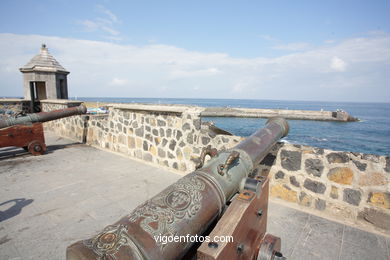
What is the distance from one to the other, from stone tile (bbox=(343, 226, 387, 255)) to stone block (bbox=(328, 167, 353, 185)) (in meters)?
0.61

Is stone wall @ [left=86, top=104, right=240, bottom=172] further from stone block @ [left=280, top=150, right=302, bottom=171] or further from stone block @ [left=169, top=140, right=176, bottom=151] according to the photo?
stone block @ [left=280, top=150, right=302, bottom=171]

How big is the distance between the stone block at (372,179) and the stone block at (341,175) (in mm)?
136

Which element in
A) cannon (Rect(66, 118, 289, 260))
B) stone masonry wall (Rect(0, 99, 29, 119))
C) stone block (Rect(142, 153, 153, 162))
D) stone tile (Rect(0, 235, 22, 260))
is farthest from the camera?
stone masonry wall (Rect(0, 99, 29, 119))

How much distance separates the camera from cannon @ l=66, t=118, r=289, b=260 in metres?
1.19

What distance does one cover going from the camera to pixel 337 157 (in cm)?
330

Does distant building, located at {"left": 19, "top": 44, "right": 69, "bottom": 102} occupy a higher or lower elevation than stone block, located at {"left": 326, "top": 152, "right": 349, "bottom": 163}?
higher

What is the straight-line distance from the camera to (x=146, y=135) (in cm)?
582

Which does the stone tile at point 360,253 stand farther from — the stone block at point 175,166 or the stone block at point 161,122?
the stone block at point 161,122

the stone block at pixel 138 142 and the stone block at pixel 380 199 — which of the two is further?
the stone block at pixel 138 142

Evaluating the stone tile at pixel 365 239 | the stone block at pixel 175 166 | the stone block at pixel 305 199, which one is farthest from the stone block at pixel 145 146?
the stone tile at pixel 365 239

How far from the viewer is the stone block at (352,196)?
10.3ft

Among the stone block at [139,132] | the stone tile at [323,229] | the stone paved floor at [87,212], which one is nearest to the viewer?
the stone paved floor at [87,212]

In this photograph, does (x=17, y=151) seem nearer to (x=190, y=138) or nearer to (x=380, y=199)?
(x=190, y=138)

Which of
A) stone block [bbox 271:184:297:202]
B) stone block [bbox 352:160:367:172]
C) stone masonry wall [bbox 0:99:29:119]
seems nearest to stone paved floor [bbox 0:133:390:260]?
stone block [bbox 271:184:297:202]
